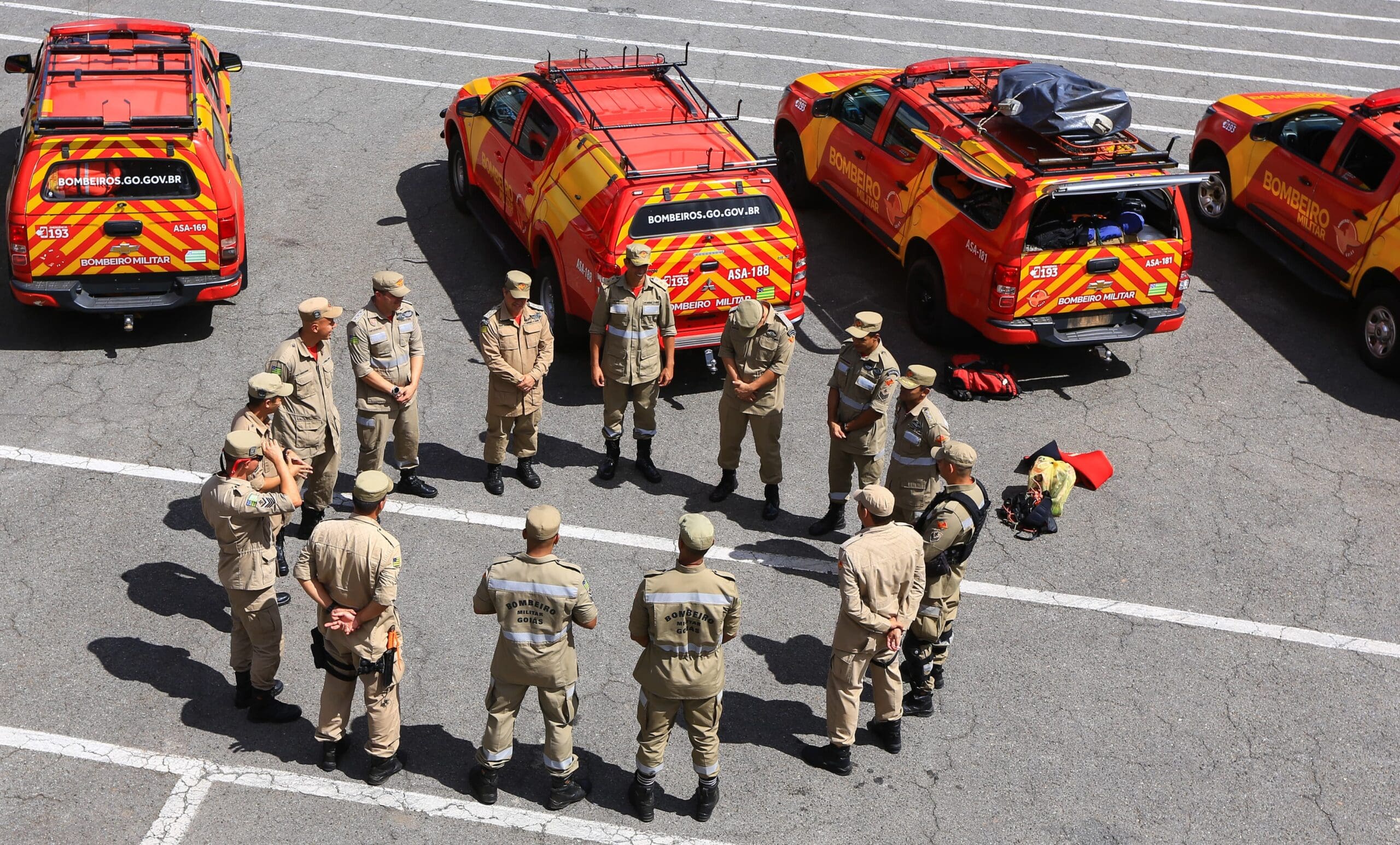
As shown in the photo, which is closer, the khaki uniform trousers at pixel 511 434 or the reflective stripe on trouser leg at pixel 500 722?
the reflective stripe on trouser leg at pixel 500 722

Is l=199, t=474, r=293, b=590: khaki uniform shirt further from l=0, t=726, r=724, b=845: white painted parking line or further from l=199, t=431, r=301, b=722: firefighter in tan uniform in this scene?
l=0, t=726, r=724, b=845: white painted parking line

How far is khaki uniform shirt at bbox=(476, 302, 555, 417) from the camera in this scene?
30.0 feet

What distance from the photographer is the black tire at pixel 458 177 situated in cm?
1323

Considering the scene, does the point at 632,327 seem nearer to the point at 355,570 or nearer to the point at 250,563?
the point at 250,563

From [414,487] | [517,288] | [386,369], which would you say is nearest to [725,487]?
[517,288]

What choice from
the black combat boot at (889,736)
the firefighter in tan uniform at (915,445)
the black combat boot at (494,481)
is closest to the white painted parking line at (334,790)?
the black combat boot at (889,736)

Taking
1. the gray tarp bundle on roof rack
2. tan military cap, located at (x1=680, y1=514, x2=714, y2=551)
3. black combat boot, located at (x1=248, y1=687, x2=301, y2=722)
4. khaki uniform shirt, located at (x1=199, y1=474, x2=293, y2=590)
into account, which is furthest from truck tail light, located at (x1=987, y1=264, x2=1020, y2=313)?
black combat boot, located at (x1=248, y1=687, x2=301, y2=722)

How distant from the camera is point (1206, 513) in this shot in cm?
974

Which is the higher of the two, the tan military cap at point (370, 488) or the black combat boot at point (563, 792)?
the tan military cap at point (370, 488)

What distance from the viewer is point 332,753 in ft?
22.9

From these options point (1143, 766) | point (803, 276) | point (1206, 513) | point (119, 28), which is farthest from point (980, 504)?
point (119, 28)

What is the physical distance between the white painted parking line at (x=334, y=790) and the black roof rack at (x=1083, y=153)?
650 cm

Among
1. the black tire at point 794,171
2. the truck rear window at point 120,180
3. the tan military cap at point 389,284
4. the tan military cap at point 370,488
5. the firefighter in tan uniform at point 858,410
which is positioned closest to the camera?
the tan military cap at point 370,488

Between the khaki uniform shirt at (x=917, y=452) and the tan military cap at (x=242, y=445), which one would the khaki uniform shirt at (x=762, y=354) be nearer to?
the khaki uniform shirt at (x=917, y=452)
